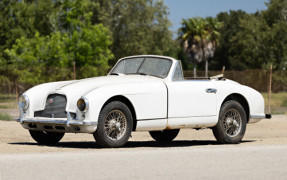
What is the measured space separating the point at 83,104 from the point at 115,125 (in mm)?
678

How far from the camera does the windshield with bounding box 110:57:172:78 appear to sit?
1193 cm

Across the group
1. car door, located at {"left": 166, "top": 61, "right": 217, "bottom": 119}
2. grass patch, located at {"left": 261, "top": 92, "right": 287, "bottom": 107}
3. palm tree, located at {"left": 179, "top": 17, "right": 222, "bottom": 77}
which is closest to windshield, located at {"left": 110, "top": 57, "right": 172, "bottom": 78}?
car door, located at {"left": 166, "top": 61, "right": 217, "bottom": 119}

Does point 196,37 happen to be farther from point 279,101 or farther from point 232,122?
point 232,122

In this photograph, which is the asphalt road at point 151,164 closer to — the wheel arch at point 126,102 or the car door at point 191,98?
the wheel arch at point 126,102

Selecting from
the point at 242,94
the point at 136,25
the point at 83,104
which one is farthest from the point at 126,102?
the point at 136,25

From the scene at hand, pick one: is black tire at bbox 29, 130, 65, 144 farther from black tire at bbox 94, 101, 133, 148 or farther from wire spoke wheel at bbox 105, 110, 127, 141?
wire spoke wheel at bbox 105, 110, 127, 141

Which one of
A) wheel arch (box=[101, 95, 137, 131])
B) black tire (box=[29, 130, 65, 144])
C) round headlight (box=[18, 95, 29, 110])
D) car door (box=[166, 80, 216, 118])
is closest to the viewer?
wheel arch (box=[101, 95, 137, 131])

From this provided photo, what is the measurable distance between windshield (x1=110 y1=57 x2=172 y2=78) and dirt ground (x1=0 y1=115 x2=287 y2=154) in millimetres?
1386

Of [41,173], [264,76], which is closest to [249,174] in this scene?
[41,173]

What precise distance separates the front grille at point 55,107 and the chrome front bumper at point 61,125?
0.29 ft

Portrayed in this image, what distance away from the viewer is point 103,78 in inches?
453

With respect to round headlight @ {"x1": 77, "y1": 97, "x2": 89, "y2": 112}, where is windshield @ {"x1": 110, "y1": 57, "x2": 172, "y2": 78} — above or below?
above

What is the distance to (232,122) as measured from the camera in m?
12.4

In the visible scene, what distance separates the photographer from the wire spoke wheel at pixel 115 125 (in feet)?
34.7
